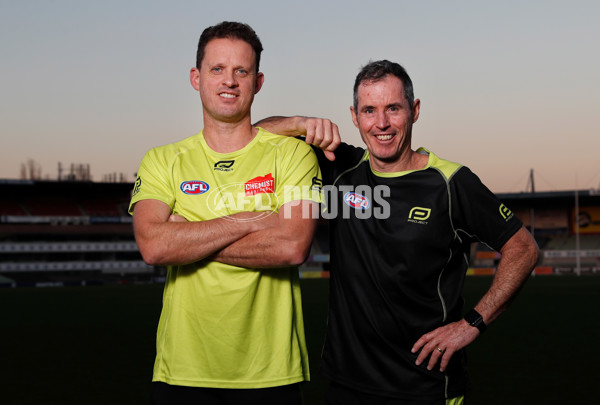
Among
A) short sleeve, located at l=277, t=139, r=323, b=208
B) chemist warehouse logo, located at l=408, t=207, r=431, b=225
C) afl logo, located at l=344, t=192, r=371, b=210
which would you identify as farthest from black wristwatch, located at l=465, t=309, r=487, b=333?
short sleeve, located at l=277, t=139, r=323, b=208

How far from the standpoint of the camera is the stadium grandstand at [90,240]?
47188 millimetres

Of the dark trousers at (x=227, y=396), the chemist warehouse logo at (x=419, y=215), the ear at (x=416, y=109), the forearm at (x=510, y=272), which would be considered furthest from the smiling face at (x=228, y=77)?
the forearm at (x=510, y=272)

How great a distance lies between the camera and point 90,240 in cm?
5069

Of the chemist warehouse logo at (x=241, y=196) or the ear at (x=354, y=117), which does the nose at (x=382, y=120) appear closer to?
the ear at (x=354, y=117)

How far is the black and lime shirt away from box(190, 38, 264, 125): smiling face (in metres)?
0.86

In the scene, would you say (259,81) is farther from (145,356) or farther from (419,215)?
(145,356)

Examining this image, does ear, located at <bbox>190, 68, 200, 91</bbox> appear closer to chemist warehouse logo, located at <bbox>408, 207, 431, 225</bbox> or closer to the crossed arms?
the crossed arms

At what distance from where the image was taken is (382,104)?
11.1ft

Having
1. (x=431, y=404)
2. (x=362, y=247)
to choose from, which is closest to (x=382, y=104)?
(x=362, y=247)

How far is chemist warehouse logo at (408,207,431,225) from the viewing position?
346cm

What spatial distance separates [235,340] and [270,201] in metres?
0.74

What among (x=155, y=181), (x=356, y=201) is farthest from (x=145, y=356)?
(x=356, y=201)

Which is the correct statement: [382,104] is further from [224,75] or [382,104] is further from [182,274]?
[182,274]

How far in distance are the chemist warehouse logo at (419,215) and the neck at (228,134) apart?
1.00 metres
